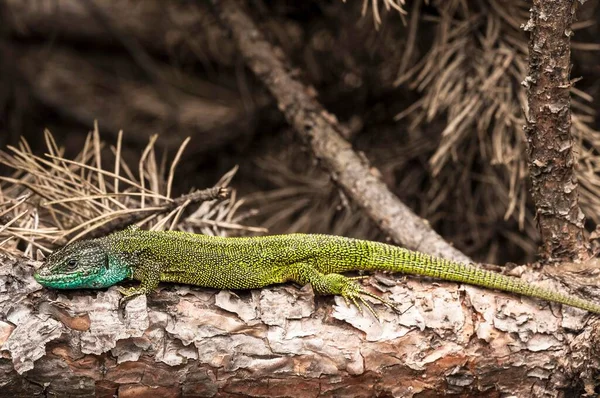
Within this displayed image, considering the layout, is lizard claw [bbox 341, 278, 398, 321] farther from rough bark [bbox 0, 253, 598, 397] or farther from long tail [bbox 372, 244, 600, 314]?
long tail [bbox 372, 244, 600, 314]

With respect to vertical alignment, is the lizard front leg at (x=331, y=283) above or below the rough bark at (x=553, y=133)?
below

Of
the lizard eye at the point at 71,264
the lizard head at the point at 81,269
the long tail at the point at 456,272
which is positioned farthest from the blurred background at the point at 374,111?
the lizard eye at the point at 71,264

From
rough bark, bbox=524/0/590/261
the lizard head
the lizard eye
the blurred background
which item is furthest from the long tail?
the lizard eye

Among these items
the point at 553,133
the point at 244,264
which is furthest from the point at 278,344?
the point at 553,133

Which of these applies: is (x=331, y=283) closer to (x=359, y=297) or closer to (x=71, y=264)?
(x=359, y=297)

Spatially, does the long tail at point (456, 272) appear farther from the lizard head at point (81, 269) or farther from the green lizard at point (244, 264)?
the lizard head at point (81, 269)
